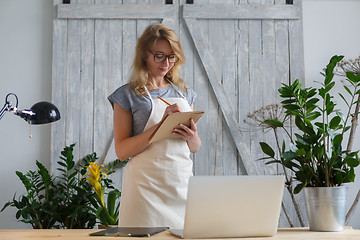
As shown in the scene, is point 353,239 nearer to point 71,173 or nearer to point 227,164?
point 227,164

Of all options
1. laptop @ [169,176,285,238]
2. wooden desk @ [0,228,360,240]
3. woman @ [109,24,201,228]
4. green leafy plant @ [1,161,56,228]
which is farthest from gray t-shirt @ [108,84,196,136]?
green leafy plant @ [1,161,56,228]

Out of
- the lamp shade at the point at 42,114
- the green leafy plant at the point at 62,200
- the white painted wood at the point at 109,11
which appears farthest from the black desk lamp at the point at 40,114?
the white painted wood at the point at 109,11

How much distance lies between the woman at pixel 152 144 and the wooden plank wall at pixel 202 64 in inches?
57.3

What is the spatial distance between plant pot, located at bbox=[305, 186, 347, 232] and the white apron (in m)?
0.72

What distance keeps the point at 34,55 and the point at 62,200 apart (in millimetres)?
1332

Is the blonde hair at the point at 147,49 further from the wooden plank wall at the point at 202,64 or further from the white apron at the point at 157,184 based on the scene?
the wooden plank wall at the point at 202,64

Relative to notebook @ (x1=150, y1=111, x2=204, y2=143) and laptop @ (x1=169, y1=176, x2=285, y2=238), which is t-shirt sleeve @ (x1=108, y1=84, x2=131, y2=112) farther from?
laptop @ (x1=169, y1=176, x2=285, y2=238)

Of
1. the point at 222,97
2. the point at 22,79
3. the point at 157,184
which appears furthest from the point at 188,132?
the point at 22,79

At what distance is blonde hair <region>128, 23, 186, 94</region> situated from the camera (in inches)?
85.4

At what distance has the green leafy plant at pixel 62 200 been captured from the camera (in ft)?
10.8

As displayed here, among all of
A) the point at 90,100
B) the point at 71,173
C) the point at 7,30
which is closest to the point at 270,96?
the point at 90,100

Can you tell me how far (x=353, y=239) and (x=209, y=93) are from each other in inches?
100

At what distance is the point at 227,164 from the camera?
3.68m

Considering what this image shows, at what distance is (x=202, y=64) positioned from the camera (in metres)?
3.76
